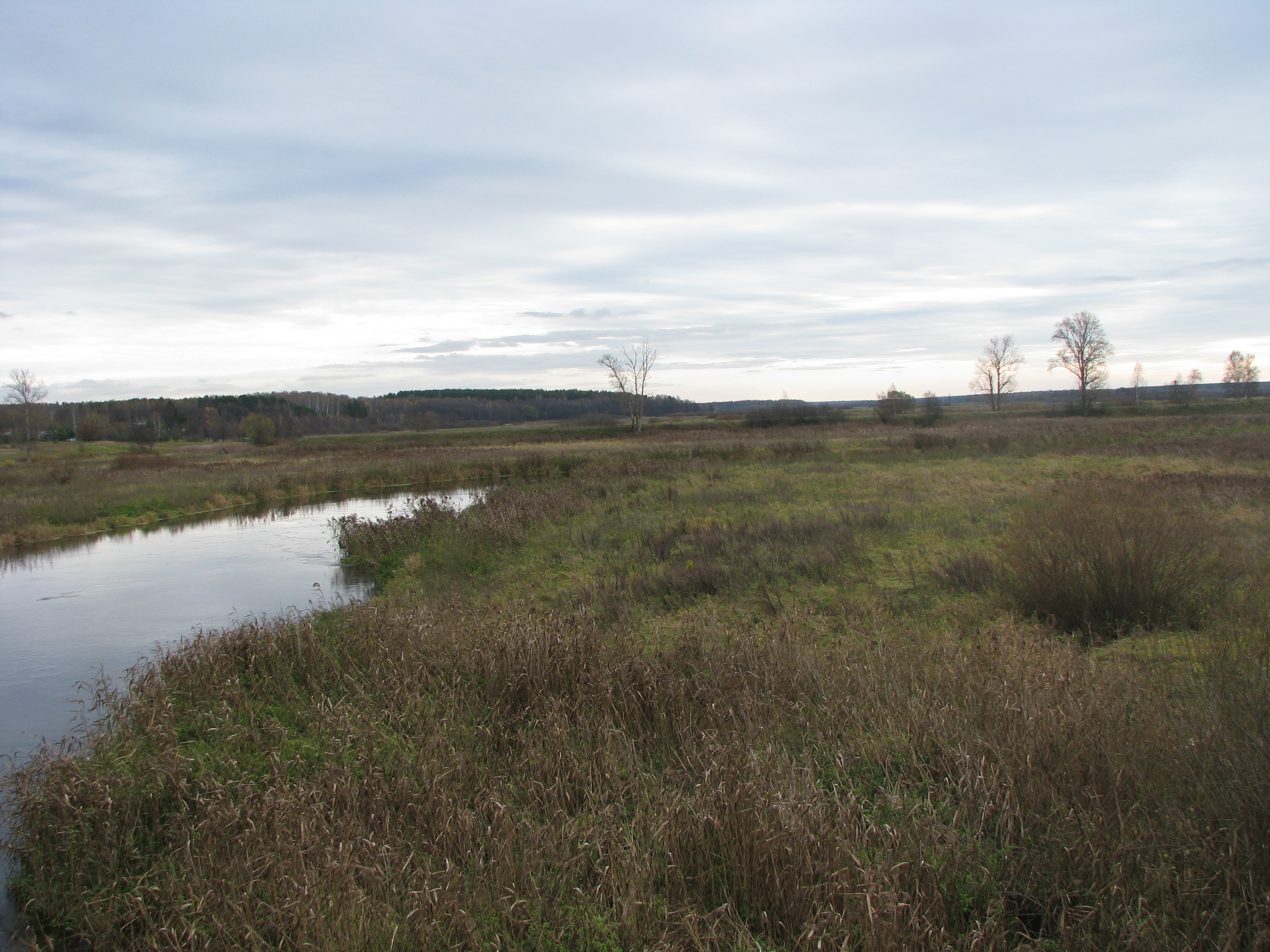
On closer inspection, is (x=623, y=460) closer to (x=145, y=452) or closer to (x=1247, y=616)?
(x=1247, y=616)

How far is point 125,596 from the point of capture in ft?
A: 46.0

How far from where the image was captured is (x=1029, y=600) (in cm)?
845

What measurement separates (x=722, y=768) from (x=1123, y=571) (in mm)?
5919

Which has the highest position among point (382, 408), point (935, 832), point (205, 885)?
point (382, 408)

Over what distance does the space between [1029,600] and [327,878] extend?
A: 7925 mm

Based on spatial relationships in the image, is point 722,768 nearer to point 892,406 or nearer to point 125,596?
point 125,596

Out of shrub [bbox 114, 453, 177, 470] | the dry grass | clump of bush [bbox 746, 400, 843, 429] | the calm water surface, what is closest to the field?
the dry grass

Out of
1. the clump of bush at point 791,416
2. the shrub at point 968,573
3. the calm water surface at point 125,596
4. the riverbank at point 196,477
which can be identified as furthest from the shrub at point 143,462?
the clump of bush at point 791,416

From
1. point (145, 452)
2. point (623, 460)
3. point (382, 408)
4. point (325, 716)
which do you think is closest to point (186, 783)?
point (325, 716)

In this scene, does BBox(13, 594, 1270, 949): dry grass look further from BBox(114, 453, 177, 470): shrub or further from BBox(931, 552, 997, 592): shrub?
BBox(114, 453, 177, 470): shrub

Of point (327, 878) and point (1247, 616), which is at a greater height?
point (1247, 616)

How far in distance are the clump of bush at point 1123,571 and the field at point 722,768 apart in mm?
38

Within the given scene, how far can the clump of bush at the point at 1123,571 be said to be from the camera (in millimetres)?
7699

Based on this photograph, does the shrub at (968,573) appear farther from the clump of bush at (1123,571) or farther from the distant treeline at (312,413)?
the distant treeline at (312,413)
